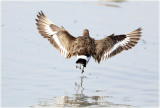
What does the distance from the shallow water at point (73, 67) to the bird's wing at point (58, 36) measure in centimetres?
61

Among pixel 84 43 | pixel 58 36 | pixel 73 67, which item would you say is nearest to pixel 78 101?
pixel 84 43

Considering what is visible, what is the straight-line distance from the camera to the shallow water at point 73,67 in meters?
9.26

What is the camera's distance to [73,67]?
38.8ft

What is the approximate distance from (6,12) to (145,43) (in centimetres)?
562

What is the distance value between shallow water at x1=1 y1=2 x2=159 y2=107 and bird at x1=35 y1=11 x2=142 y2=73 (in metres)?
0.56

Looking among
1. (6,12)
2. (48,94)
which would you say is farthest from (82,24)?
(48,94)

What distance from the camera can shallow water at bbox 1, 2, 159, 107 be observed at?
9258 mm

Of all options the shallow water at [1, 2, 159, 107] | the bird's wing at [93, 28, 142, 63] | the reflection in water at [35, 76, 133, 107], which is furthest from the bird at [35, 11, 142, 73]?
the reflection in water at [35, 76, 133, 107]

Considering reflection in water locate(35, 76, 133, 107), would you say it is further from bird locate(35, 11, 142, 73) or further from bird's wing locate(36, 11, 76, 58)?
bird's wing locate(36, 11, 76, 58)

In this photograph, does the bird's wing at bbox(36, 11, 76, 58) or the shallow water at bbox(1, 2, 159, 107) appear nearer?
the shallow water at bbox(1, 2, 159, 107)

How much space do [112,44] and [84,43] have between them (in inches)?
35.1

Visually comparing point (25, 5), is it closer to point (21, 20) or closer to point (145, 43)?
point (21, 20)

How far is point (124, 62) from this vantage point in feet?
41.3

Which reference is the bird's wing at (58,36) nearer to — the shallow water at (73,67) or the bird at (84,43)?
the bird at (84,43)
